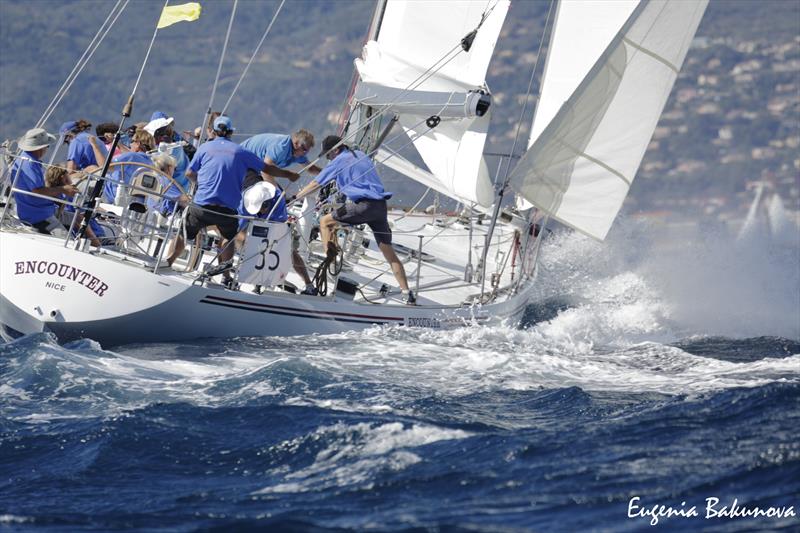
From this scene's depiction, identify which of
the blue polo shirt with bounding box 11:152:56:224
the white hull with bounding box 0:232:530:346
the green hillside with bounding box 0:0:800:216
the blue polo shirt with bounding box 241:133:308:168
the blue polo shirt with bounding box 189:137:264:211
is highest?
the green hillside with bounding box 0:0:800:216

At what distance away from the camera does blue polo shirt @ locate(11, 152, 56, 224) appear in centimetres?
777

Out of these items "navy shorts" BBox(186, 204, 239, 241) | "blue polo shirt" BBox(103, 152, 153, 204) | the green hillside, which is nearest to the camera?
"navy shorts" BBox(186, 204, 239, 241)

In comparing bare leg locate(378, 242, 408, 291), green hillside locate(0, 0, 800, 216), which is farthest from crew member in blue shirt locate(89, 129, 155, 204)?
green hillside locate(0, 0, 800, 216)

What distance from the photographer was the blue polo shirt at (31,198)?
25.5 feet

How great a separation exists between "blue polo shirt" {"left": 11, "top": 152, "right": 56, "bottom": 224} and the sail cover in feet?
10.4

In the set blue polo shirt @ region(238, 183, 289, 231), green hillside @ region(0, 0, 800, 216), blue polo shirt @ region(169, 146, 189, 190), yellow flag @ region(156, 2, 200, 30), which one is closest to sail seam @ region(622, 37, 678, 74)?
blue polo shirt @ region(238, 183, 289, 231)

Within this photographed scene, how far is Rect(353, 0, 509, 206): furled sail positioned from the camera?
8.96 m

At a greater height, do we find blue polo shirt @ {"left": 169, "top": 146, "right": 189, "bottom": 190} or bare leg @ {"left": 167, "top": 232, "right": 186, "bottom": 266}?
blue polo shirt @ {"left": 169, "top": 146, "right": 189, "bottom": 190}

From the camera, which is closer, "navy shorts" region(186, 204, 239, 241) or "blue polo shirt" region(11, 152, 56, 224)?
"navy shorts" region(186, 204, 239, 241)

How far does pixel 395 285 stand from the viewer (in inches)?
354

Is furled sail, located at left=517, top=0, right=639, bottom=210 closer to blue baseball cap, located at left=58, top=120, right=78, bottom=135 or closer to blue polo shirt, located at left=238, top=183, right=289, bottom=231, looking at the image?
blue polo shirt, located at left=238, top=183, right=289, bottom=231

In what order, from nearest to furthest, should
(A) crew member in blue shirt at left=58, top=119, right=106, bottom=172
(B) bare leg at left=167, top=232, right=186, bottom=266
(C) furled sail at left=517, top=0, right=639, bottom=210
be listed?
1. (B) bare leg at left=167, top=232, right=186, bottom=266
2. (A) crew member in blue shirt at left=58, top=119, right=106, bottom=172
3. (C) furled sail at left=517, top=0, right=639, bottom=210

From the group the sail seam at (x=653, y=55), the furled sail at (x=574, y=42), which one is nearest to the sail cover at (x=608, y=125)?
the sail seam at (x=653, y=55)

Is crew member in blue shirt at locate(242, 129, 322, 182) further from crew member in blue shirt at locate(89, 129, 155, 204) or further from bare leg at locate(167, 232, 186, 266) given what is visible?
bare leg at locate(167, 232, 186, 266)
